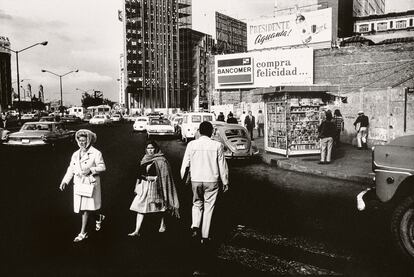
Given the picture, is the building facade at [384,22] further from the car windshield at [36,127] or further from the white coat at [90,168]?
the white coat at [90,168]

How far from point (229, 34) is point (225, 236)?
84659mm

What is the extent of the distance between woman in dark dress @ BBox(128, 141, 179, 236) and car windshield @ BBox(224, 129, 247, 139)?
949 cm

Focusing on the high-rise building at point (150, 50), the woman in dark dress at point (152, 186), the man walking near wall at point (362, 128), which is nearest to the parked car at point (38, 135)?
the man walking near wall at point (362, 128)

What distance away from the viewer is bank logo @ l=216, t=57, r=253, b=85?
161 feet

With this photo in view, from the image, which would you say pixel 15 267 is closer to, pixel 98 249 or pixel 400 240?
pixel 98 249

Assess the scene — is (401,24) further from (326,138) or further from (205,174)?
(205,174)

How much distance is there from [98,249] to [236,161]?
1054 cm

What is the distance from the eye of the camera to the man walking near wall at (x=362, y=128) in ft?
58.3

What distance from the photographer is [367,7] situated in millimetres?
82812

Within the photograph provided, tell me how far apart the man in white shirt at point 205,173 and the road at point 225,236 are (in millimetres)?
428

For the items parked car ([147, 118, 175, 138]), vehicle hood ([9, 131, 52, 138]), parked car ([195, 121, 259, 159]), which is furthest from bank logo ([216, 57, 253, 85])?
parked car ([195, 121, 259, 159])

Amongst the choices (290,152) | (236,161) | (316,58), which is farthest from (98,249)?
(316,58)

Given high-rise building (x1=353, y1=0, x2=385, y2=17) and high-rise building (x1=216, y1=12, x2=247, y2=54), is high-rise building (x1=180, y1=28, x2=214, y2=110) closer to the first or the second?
high-rise building (x1=216, y1=12, x2=247, y2=54)

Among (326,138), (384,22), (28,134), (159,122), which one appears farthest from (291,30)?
(326,138)
